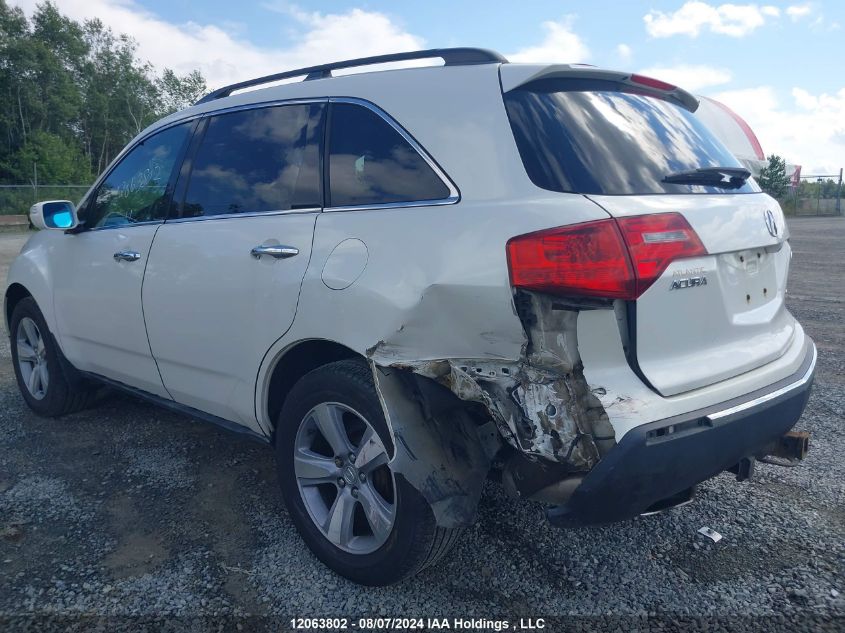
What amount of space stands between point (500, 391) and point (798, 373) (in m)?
1.22

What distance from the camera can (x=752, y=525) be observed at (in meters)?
2.96

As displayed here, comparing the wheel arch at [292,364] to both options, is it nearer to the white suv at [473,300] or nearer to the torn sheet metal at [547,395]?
the white suv at [473,300]

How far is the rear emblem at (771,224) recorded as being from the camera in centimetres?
252

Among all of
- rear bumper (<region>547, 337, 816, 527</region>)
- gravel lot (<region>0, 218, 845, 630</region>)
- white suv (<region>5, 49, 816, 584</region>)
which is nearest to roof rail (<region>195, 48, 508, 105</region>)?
white suv (<region>5, 49, 816, 584</region>)

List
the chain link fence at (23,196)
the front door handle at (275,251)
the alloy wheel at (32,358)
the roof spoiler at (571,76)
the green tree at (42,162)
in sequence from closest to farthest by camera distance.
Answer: the roof spoiler at (571,76) → the front door handle at (275,251) → the alloy wheel at (32,358) → the chain link fence at (23,196) → the green tree at (42,162)

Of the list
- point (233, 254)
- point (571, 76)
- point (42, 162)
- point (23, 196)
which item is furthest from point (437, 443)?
point (42, 162)

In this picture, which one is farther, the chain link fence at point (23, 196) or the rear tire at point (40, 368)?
the chain link fence at point (23, 196)

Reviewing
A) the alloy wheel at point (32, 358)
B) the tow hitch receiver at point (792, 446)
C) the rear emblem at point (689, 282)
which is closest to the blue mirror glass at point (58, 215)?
the alloy wheel at point (32, 358)

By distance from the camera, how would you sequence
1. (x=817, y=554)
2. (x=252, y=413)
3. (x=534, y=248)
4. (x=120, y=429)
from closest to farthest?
1. (x=534, y=248)
2. (x=817, y=554)
3. (x=252, y=413)
4. (x=120, y=429)

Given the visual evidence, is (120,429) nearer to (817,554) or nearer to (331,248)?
(331,248)

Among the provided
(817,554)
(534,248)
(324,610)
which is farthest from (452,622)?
(817,554)

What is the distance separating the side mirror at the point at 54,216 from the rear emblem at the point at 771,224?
12.0 ft

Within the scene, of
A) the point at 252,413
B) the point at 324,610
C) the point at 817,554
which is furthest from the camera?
the point at 252,413

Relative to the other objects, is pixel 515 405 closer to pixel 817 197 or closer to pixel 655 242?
pixel 655 242
